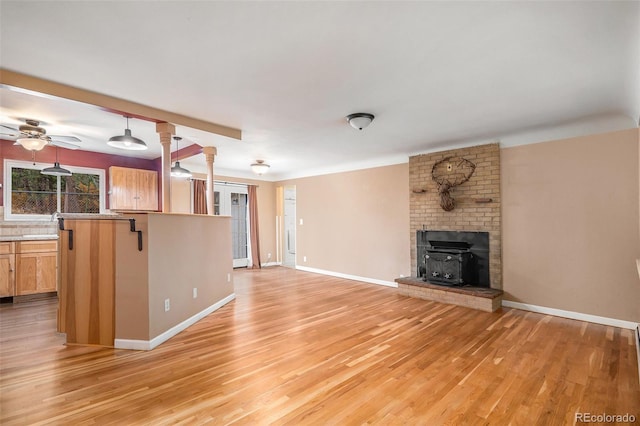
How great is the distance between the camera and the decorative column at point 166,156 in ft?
12.1

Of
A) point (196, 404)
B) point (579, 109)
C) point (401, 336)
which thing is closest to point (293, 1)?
point (196, 404)

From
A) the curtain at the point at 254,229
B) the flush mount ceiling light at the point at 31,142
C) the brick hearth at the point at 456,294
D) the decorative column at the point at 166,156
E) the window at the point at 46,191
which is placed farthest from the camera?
the curtain at the point at 254,229

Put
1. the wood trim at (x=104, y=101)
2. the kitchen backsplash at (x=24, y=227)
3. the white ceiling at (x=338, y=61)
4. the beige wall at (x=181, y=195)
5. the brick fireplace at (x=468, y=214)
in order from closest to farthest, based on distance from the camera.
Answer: the white ceiling at (x=338, y=61), the wood trim at (x=104, y=101), the brick fireplace at (x=468, y=214), the kitchen backsplash at (x=24, y=227), the beige wall at (x=181, y=195)

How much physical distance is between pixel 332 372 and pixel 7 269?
5.49 m

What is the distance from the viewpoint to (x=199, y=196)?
7113 mm

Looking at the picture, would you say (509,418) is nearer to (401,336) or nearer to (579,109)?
(401,336)

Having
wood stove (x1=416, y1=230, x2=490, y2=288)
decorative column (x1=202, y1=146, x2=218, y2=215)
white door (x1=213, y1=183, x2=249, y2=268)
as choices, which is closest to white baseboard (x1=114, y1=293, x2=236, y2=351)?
decorative column (x1=202, y1=146, x2=218, y2=215)

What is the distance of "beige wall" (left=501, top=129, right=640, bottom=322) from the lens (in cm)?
365

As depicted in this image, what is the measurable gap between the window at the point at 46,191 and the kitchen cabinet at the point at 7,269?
720 millimetres

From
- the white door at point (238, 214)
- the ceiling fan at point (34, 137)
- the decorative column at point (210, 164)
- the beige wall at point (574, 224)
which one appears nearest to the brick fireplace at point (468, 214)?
the beige wall at point (574, 224)

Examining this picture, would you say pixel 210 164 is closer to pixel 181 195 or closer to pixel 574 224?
Answer: pixel 181 195

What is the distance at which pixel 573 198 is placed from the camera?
399 cm

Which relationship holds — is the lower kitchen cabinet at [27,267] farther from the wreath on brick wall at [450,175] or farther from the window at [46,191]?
the wreath on brick wall at [450,175]

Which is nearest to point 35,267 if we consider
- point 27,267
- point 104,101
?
point 27,267
